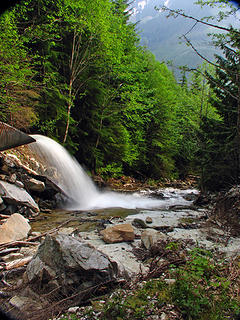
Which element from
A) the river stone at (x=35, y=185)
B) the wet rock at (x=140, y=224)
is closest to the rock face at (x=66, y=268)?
the wet rock at (x=140, y=224)

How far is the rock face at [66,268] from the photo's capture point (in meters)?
2.10

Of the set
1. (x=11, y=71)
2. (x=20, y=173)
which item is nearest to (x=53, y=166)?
(x=20, y=173)

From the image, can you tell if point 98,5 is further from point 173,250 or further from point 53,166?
point 173,250

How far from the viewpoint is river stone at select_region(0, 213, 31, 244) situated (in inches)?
141

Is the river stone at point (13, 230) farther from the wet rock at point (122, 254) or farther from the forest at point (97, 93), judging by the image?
the forest at point (97, 93)

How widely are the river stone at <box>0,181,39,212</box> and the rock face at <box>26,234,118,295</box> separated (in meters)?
3.59

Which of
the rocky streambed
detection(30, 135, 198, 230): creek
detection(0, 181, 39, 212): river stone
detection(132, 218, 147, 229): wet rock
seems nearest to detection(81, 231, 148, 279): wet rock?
the rocky streambed

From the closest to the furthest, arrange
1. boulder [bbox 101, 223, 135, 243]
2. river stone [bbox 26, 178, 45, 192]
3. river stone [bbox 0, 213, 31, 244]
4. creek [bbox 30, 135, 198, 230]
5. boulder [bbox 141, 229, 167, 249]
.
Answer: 1. boulder [bbox 141, 229, 167, 249]
2. river stone [bbox 0, 213, 31, 244]
3. boulder [bbox 101, 223, 135, 243]
4. river stone [bbox 26, 178, 45, 192]
5. creek [bbox 30, 135, 198, 230]

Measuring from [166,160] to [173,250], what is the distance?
52.2 feet

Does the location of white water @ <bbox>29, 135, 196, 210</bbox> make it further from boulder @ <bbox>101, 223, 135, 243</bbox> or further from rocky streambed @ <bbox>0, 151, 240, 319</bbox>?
boulder @ <bbox>101, 223, 135, 243</bbox>

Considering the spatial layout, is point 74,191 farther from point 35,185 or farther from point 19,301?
point 19,301

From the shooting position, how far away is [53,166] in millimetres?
8328

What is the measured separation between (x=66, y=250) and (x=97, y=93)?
12.2 m

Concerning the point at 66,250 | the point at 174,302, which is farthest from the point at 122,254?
the point at 174,302
